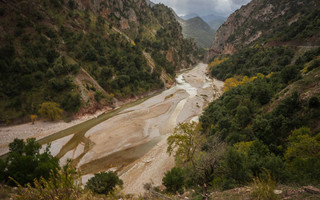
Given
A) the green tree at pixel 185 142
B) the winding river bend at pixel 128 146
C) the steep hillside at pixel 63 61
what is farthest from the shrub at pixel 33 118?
the green tree at pixel 185 142

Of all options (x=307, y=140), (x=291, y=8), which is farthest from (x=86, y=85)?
(x=291, y=8)

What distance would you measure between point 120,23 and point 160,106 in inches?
3098

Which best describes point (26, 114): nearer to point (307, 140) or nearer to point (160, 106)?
point (160, 106)

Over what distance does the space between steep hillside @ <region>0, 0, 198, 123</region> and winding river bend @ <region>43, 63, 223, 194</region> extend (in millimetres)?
11559

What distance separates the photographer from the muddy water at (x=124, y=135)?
2666 cm

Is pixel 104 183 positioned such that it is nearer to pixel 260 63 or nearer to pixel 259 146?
pixel 259 146

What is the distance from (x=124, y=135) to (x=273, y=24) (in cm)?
13632

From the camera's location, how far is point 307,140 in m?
13.3

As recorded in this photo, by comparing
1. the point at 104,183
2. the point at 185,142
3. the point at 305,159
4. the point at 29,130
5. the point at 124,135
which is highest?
the point at 29,130

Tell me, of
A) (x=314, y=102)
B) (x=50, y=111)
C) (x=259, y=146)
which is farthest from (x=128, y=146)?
(x=314, y=102)

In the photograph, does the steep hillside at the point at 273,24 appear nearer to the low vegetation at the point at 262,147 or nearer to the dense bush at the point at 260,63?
the dense bush at the point at 260,63

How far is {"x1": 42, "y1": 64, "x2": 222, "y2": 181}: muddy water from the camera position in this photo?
26656 millimetres

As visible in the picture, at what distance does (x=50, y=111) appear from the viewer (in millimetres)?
36406

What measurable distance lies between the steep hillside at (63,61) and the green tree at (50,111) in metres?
2.19
